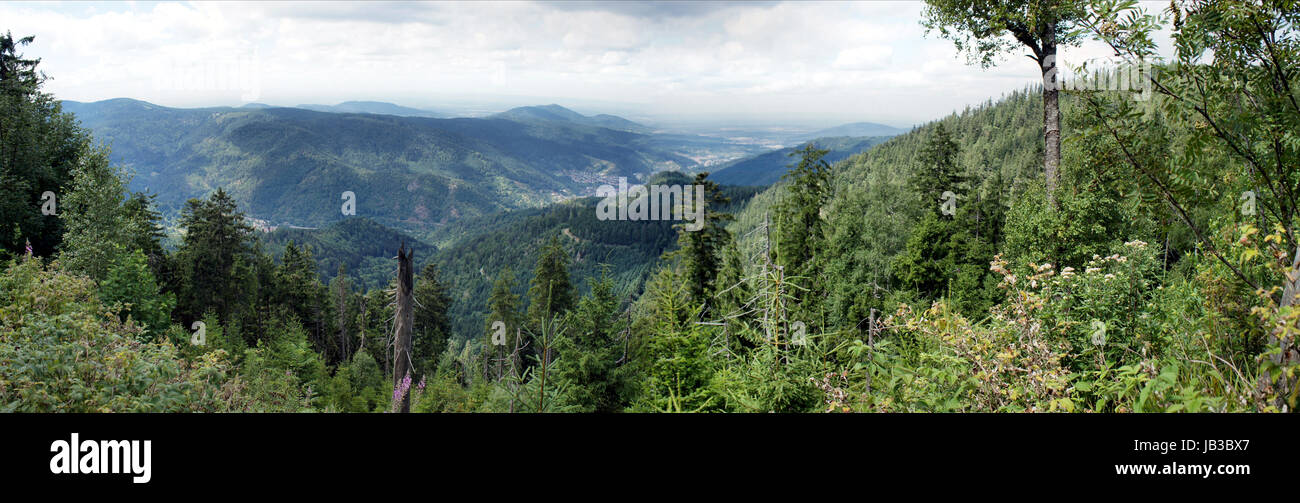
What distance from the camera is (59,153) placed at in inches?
1135

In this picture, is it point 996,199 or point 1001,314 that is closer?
point 1001,314

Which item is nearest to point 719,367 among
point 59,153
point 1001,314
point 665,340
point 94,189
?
point 665,340

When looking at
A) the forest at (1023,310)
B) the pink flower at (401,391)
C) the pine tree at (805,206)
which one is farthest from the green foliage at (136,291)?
the pine tree at (805,206)

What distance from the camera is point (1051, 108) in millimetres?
13773

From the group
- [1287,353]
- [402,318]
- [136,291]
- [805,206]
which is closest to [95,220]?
[136,291]

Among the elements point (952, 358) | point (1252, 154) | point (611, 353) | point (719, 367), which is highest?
point (1252, 154)

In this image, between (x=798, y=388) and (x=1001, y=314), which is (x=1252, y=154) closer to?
(x=1001, y=314)

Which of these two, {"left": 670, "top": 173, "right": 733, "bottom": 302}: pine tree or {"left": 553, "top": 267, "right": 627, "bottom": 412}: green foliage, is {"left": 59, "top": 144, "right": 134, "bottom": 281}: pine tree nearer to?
{"left": 553, "top": 267, "right": 627, "bottom": 412}: green foliage

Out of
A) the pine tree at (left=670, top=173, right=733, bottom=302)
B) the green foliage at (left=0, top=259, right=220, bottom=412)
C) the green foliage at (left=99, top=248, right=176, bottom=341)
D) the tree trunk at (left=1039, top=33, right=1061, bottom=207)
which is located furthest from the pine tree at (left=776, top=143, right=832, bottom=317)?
the green foliage at (left=99, top=248, right=176, bottom=341)

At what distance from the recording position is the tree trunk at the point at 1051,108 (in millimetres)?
12344

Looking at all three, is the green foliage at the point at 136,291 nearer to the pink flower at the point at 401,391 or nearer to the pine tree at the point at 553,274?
the pine tree at the point at 553,274

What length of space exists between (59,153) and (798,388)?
39.7 metres

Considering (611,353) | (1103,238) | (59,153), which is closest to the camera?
(611,353)
